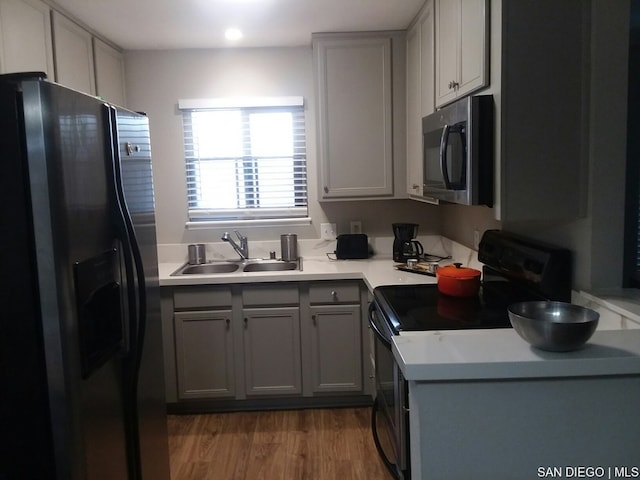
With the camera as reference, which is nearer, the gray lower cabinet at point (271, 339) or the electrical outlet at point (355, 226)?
the gray lower cabinet at point (271, 339)

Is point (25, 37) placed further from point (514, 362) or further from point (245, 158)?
point (514, 362)

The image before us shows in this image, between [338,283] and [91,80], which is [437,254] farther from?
[91,80]

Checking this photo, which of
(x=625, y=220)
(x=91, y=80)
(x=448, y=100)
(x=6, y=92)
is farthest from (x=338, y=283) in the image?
(x=6, y=92)

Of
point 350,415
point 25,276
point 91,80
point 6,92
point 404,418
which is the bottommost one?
point 350,415

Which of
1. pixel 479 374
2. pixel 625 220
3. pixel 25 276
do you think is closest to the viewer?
pixel 479 374

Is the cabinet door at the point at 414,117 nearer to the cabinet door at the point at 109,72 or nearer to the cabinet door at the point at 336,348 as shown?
the cabinet door at the point at 336,348

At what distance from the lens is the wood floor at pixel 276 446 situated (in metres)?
2.42

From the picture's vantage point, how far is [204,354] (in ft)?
9.73

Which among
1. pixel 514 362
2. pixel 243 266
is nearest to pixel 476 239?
pixel 243 266

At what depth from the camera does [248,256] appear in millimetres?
3445

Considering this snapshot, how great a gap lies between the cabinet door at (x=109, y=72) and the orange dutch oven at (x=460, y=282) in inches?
88.1

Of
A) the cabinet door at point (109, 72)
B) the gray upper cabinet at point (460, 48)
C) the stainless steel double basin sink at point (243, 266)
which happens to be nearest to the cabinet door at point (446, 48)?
the gray upper cabinet at point (460, 48)

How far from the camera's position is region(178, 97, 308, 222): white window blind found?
11.2 feet

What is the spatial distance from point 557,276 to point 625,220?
Answer: 0.92ft
